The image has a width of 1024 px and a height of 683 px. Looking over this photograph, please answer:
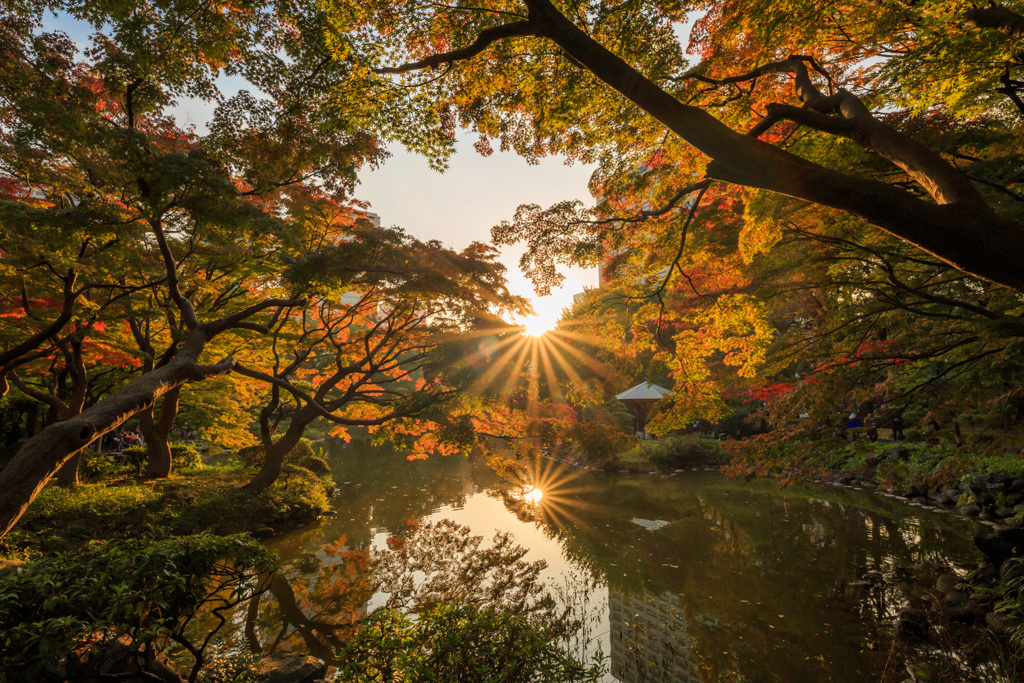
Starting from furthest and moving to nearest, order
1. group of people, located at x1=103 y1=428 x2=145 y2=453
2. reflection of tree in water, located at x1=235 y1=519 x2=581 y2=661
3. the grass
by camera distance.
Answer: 1. group of people, located at x1=103 y1=428 x2=145 y2=453
2. the grass
3. reflection of tree in water, located at x1=235 y1=519 x2=581 y2=661

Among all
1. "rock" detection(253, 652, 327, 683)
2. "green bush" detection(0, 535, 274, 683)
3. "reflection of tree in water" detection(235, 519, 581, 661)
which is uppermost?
"reflection of tree in water" detection(235, 519, 581, 661)

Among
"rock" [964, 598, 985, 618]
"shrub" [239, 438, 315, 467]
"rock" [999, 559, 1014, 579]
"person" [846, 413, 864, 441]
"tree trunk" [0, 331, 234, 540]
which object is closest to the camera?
"tree trunk" [0, 331, 234, 540]

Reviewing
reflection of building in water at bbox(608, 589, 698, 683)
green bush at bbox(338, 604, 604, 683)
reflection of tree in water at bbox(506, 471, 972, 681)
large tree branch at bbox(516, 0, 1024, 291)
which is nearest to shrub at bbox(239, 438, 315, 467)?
reflection of tree in water at bbox(506, 471, 972, 681)

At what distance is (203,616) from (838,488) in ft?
52.7

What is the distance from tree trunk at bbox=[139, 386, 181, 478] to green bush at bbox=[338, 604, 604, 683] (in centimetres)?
868

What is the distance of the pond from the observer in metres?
4.71

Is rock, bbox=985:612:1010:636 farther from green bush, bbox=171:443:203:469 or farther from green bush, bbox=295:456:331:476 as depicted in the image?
green bush, bbox=171:443:203:469

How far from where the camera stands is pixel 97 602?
265 cm

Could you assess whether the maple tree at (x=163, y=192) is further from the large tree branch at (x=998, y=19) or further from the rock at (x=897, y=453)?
the rock at (x=897, y=453)

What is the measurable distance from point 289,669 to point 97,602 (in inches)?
79.6

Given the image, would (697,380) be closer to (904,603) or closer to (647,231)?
(647,231)

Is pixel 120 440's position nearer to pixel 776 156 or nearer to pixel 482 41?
pixel 482 41

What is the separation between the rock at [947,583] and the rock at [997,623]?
0.94 meters

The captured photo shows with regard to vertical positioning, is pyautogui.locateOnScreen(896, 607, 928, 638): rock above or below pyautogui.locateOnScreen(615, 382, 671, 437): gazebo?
below
